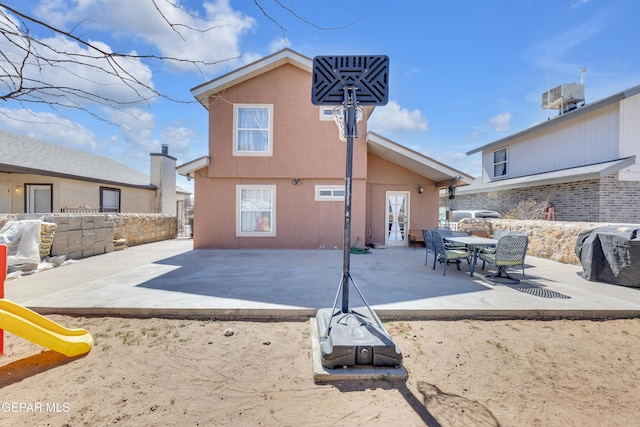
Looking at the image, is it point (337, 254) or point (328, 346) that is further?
point (337, 254)

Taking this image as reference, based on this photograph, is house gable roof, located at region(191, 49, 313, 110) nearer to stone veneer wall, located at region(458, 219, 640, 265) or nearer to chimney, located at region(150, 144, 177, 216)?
chimney, located at region(150, 144, 177, 216)

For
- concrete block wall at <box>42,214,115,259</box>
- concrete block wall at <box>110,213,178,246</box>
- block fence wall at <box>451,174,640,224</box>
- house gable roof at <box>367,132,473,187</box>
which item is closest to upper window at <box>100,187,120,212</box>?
concrete block wall at <box>110,213,178,246</box>

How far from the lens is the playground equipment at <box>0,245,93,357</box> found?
269 cm

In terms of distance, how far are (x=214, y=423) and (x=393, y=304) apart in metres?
2.86

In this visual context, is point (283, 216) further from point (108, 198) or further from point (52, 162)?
point (52, 162)

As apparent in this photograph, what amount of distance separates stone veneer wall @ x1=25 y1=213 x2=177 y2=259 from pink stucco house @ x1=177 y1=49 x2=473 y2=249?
2738mm

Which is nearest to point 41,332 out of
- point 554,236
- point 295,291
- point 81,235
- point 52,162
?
point 295,291

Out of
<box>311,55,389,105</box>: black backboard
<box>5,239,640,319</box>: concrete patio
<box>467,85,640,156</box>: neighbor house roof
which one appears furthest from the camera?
<box>467,85,640,156</box>: neighbor house roof

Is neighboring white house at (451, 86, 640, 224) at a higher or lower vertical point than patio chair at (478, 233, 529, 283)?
higher

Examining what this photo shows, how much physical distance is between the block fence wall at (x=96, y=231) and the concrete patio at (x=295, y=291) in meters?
0.67

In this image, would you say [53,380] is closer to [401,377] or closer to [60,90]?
[60,90]

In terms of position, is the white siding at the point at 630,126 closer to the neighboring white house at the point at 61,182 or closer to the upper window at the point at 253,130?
the upper window at the point at 253,130

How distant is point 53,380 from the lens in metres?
2.57

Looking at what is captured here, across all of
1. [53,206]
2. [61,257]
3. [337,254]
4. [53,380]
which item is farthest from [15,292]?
[53,206]
